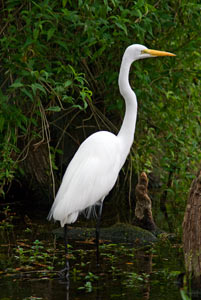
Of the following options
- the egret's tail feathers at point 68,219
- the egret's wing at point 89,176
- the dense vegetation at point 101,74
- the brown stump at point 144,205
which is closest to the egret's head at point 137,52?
the dense vegetation at point 101,74

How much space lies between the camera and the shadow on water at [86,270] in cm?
423

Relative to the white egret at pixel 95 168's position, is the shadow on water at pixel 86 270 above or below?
below

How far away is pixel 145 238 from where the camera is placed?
232 inches

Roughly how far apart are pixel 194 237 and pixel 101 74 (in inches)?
125

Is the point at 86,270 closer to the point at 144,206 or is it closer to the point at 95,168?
the point at 95,168

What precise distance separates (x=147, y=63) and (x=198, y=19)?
0.74 meters

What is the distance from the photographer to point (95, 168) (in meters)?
5.11

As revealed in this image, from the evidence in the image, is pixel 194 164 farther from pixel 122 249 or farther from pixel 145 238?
pixel 122 249

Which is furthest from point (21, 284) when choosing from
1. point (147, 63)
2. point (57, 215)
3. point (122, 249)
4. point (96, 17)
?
point (147, 63)

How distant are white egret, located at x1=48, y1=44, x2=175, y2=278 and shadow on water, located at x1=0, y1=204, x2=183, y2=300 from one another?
0.34 metres

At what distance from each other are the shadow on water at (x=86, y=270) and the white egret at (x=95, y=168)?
343 millimetres

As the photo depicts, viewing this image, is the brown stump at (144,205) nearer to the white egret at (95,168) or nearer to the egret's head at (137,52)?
the white egret at (95,168)

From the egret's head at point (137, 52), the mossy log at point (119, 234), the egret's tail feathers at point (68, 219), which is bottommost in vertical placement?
the mossy log at point (119, 234)

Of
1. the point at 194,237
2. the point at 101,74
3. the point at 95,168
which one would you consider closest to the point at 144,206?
the point at 95,168
